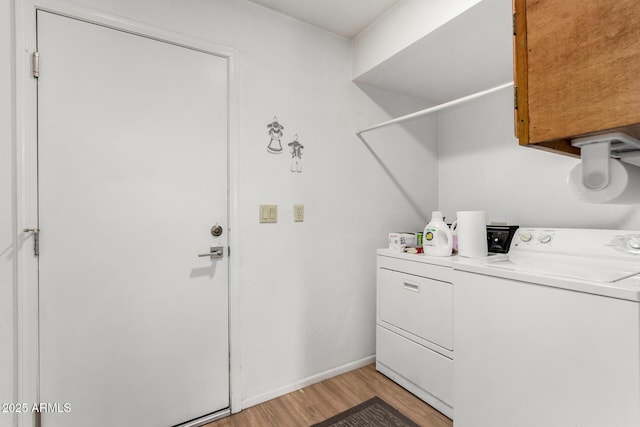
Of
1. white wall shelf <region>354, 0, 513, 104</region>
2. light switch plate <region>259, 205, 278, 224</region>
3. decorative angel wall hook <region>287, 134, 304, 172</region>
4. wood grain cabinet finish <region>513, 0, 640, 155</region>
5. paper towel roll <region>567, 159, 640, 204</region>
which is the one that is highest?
white wall shelf <region>354, 0, 513, 104</region>

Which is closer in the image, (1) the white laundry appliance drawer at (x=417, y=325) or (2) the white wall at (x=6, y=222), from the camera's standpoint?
(2) the white wall at (x=6, y=222)

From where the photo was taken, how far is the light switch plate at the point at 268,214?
5.85ft

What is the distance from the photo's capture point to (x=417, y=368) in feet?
5.89

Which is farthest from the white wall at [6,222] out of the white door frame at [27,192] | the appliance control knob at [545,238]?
the appliance control knob at [545,238]

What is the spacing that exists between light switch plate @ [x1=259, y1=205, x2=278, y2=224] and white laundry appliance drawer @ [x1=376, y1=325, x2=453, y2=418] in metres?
1.14

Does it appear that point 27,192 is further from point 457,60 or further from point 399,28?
point 457,60

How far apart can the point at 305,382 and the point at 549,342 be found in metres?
1.49

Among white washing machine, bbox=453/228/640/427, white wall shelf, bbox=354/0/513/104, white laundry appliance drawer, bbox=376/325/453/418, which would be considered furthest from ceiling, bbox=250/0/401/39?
white laundry appliance drawer, bbox=376/325/453/418

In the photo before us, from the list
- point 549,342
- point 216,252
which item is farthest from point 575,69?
point 216,252

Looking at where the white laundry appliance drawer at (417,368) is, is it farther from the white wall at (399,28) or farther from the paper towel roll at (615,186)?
the white wall at (399,28)

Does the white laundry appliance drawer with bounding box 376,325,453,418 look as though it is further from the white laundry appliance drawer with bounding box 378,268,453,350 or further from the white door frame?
the white door frame

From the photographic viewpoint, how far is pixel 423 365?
176 cm

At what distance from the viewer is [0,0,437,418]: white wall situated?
5.64 ft

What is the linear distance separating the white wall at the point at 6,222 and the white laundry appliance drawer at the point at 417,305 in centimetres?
200
